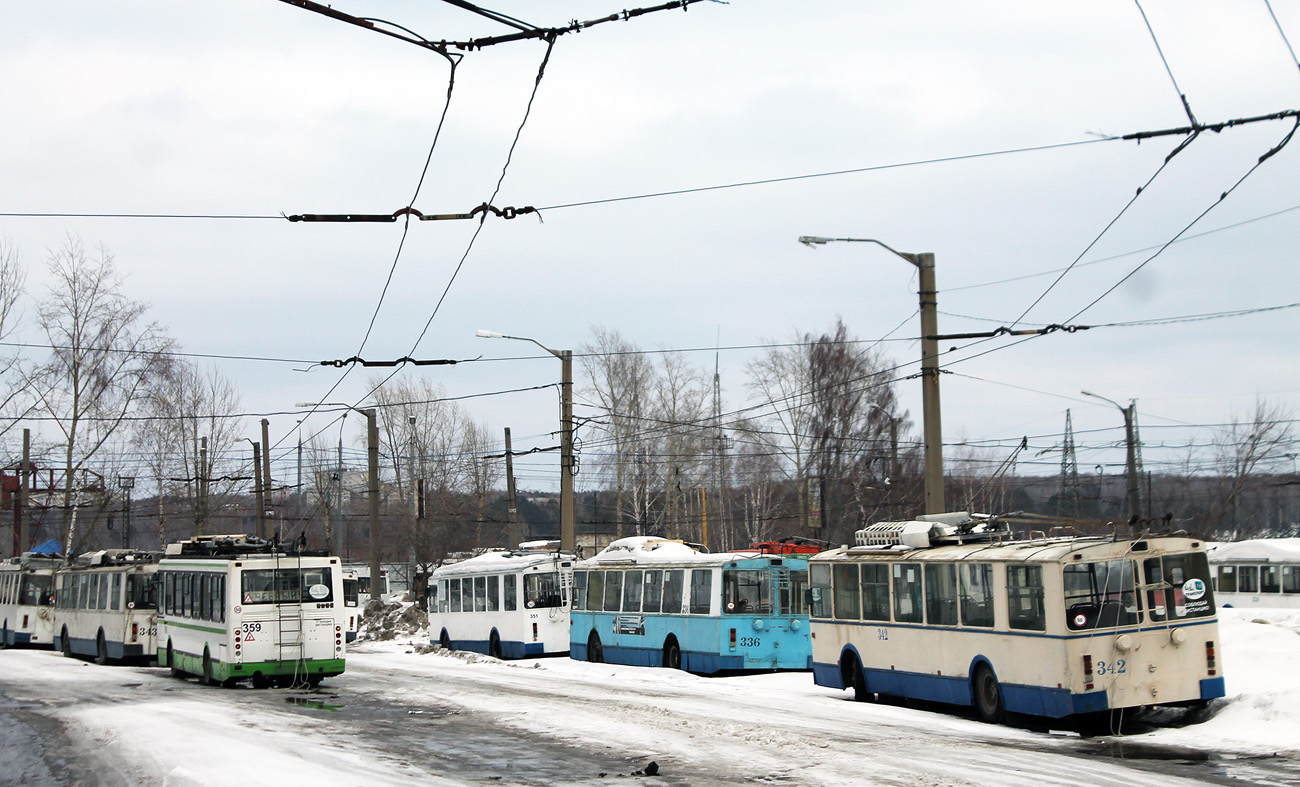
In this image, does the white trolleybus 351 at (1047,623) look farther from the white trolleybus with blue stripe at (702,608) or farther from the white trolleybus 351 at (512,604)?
the white trolleybus 351 at (512,604)

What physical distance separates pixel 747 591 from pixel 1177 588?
10269 millimetres

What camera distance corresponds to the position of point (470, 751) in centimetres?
1328

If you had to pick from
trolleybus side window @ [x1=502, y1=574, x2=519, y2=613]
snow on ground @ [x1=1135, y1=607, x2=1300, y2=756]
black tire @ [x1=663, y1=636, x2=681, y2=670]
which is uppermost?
trolleybus side window @ [x1=502, y1=574, x2=519, y2=613]

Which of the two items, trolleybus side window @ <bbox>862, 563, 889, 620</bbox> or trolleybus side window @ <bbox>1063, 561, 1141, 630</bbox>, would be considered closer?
trolleybus side window @ <bbox>1063, 561, 1141, 630</bbox>

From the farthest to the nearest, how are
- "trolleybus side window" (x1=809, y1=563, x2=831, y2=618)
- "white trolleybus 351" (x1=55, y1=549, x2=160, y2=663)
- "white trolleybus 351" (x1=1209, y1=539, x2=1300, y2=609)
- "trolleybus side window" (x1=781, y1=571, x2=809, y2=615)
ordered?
"white trolleybus 351" (x1=1209, y1=539, x2=1300, y2=609) < "white trolleybus 351" (x1=55, y1=549, x2=160, y2=663) < "trolleybus side window" (x1=781, y1=571, x2=809, y2=615) < "trolleybus side window" (x1=809, y1=563, x2=831, y2=618)

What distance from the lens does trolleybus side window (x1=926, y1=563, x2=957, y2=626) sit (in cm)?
1683

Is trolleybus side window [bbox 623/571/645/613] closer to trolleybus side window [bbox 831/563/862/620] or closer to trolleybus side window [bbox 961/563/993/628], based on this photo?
trolleybus side window [bbox 831/563/862/620]

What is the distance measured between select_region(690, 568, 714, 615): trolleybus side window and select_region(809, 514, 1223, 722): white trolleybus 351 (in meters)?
6.64

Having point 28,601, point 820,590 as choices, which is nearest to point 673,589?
point 820,590

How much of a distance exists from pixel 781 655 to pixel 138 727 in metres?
12.4

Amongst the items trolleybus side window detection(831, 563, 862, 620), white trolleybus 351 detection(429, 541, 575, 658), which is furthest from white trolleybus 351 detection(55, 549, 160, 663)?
trolleybus side window detection(831, 563, 862, 620)

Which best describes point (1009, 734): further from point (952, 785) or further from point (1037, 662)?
point (952, 785)

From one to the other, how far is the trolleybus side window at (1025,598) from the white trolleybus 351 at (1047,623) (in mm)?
17

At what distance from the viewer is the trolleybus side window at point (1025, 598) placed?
1507cm
